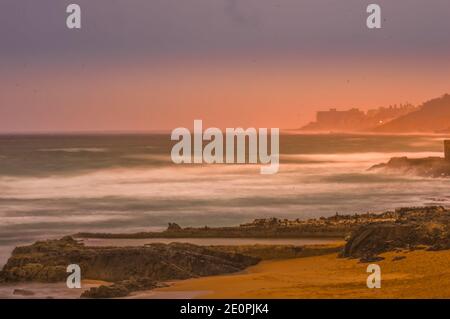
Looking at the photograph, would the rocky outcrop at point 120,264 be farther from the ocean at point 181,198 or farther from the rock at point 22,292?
the ocean at point 181,198

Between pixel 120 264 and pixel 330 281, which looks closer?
pixel 330 281

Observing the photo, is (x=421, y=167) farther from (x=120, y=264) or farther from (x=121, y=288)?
(x=121, y=288)

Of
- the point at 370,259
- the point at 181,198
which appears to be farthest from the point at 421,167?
the point at 370,259

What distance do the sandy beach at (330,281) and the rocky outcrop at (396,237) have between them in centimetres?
56

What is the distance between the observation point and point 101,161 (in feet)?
391

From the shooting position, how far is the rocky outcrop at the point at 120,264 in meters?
26.2

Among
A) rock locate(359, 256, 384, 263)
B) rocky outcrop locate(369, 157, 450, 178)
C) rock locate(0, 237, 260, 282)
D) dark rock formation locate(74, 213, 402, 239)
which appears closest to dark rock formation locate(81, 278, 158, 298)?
rock locate(0, 237, 260, 282)

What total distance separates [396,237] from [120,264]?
9684 mm

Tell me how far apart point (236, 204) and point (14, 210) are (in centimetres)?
1497

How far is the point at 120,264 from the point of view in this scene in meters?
26.4

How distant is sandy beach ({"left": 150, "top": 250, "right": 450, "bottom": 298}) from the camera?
77.2ft

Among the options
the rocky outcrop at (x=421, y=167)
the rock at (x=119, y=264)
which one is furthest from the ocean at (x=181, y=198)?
the rock at (x=119, y=264)

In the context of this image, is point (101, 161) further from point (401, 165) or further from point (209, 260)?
point (209, 260)
